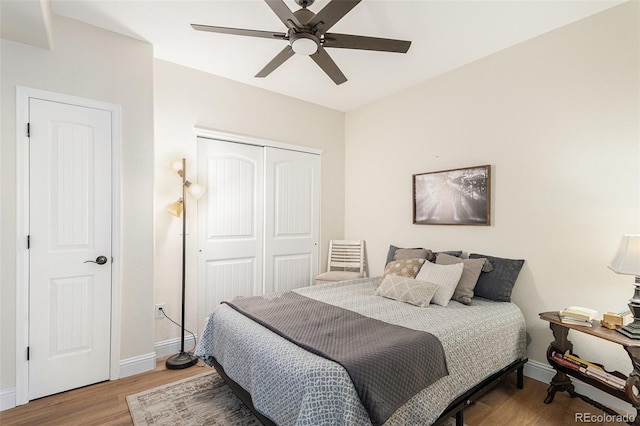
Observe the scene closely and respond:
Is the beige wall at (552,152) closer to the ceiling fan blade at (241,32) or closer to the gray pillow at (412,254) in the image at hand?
the gray pillow at (412,254)

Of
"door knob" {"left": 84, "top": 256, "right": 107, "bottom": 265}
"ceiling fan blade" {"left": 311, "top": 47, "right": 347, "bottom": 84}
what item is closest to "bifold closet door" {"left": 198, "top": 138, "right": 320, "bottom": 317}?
"door knob" {"left": 84, "top": 256, "right": 107, "bottom": 265}

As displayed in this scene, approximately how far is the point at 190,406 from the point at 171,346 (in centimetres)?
108

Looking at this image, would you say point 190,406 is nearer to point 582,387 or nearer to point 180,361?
point 180,361

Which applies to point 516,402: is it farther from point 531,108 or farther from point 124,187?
point 124,187

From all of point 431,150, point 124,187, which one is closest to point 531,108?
point 431,150

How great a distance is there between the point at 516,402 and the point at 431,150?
242cm

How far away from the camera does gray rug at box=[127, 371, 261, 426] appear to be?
200 centimetres

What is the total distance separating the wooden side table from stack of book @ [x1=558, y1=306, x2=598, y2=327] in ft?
0.11

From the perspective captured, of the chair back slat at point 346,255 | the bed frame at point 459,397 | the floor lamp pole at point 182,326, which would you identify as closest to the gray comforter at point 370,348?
the bed frame at point 459,397

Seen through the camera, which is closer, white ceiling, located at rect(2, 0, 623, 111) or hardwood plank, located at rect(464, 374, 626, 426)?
hardwood plank, located at rect(464, 374, 626, 426)

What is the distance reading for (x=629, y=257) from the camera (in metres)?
1.88

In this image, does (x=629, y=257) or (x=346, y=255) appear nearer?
(x=629, y=257)

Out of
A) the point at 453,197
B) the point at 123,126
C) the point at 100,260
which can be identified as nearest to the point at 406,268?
the point at 453,197
